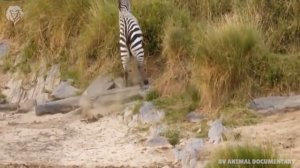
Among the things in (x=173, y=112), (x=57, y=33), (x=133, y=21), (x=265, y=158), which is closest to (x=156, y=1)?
(x=133, y=21)

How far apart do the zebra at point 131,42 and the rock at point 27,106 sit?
1867mm

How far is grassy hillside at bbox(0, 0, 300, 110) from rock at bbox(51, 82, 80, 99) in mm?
246

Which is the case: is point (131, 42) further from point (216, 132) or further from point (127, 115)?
point (216, 132)

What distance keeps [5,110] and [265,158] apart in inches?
263

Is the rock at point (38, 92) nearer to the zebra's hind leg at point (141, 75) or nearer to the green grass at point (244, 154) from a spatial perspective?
the zebra's hind leg at point (141, 75)

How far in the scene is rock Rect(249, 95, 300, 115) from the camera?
7703mm

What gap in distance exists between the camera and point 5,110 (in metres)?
10.9

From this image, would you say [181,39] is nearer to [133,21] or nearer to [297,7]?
[133,21]

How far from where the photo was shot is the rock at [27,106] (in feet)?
34.9

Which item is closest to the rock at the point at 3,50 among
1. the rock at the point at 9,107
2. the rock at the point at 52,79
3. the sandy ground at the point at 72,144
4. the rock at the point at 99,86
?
the rock at the point at 52,79

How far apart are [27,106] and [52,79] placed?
35.4 inches

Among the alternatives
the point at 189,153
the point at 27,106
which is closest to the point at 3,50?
the point at 27,106

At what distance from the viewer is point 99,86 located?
399 inches

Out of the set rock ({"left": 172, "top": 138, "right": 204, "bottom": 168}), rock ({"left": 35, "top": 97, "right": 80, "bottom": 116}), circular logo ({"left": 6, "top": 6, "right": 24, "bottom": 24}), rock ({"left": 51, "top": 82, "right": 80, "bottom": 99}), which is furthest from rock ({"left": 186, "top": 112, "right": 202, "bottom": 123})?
circular logo ({"left": 6, "top": 6, "right": 24, "bottom": 24})
